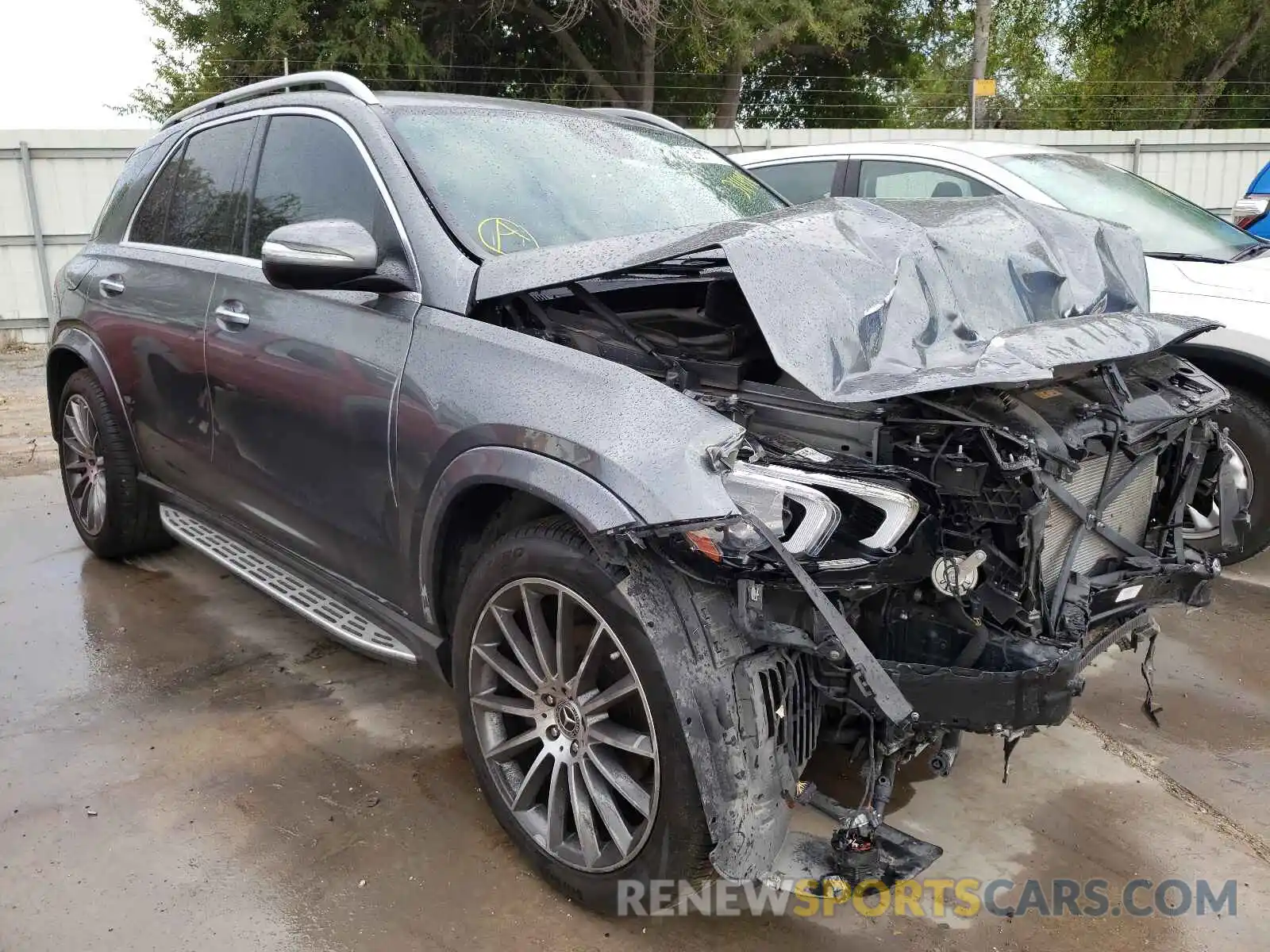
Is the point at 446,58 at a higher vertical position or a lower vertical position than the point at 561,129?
higher

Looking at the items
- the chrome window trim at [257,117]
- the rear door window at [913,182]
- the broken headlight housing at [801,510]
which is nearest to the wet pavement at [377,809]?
the broken headlight housing at [801,510]

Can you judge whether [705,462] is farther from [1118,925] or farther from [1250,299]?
[1250,299]

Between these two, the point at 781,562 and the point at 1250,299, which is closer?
the point at 781,562

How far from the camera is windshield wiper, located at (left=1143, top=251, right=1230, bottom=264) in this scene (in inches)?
189

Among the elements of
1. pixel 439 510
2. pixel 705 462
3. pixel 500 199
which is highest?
pixel 500 199

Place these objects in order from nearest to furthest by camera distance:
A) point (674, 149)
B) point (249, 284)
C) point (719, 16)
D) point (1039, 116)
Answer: point (249, 284) < point (674, 149) < point (719, 16) < point (1039, 116)

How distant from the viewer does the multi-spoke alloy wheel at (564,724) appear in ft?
7.64

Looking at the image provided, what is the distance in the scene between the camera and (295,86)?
3662 mm

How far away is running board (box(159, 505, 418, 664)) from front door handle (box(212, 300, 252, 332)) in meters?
0.83

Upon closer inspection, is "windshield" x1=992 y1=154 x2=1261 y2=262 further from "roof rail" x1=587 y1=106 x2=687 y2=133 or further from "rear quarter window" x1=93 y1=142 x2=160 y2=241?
"rear quarter window" x1=93 y1=142 x2=160 y2=241

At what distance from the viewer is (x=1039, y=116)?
25578 mm

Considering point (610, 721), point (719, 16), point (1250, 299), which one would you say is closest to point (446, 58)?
point (719, 16)

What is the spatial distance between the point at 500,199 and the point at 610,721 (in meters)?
1.58

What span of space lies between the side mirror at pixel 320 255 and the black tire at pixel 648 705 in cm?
85
